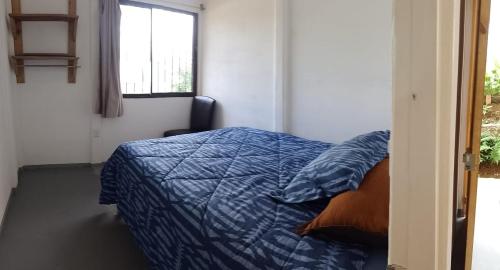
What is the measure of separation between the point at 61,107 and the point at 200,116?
1678 mm

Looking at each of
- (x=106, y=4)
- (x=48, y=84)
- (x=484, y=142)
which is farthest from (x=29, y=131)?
(x=484, y=142)

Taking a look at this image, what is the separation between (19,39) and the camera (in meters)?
3.96

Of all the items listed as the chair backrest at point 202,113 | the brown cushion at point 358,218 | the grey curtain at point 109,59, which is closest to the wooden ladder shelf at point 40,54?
the grey curtain at point 109,59

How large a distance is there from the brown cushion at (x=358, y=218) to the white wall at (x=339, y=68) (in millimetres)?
1310

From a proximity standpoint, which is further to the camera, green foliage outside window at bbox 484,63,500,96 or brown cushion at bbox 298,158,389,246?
green foliage outside window at bbox 484,63,500,96

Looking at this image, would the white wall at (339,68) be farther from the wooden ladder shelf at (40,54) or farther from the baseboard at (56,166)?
the baseboard at (56,166)

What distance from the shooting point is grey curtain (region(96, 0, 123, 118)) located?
428 centimetres

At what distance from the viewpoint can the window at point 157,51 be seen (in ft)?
15.3

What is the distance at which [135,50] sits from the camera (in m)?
4.76

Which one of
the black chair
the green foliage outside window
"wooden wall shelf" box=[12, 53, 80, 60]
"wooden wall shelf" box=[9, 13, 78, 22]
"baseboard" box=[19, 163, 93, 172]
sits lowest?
"baseboard" box=[19, 163, 93, 172]

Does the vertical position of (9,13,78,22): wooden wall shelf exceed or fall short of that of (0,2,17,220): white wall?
it exceeds it

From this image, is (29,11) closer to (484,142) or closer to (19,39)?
(19,39)

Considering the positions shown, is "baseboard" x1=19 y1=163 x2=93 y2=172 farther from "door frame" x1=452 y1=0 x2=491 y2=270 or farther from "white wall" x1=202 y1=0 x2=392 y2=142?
"door frame" x1=452 y1=0 x2=491 y2=270

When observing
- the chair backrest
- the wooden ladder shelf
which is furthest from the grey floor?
the chair backrest
